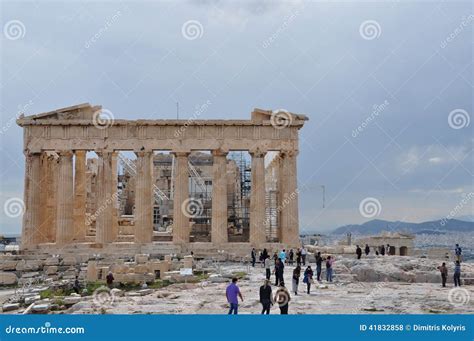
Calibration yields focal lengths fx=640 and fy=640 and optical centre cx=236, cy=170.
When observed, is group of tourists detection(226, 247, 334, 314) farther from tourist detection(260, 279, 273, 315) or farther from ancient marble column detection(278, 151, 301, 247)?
ancient marble column detection(278, 151, 301, 247)

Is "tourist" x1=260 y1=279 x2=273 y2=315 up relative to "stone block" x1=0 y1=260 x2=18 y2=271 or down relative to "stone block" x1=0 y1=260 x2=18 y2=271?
up

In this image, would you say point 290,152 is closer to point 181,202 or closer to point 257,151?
point 257,151

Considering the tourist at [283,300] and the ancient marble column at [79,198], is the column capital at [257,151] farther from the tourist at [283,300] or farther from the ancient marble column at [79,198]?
the tourist at [283,300]

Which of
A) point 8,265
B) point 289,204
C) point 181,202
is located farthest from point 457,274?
point 8,265

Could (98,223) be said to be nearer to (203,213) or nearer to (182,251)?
(182,251)

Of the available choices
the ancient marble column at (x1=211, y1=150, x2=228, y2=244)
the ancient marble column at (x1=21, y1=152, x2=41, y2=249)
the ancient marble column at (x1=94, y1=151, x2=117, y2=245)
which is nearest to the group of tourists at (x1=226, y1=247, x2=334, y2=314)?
the ancient marble column at (x1=211, y1=150, x2=228, y2=244)

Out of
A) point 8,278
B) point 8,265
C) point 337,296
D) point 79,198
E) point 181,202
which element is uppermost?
point 79,198

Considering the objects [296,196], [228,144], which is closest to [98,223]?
[228,144]

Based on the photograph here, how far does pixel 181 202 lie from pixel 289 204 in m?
7.09

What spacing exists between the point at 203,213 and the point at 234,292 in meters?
36.7

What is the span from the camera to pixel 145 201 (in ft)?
139

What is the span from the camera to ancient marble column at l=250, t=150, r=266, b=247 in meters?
41.6

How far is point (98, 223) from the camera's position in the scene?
42.2 m

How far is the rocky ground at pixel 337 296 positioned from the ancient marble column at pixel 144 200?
40.4 feet
